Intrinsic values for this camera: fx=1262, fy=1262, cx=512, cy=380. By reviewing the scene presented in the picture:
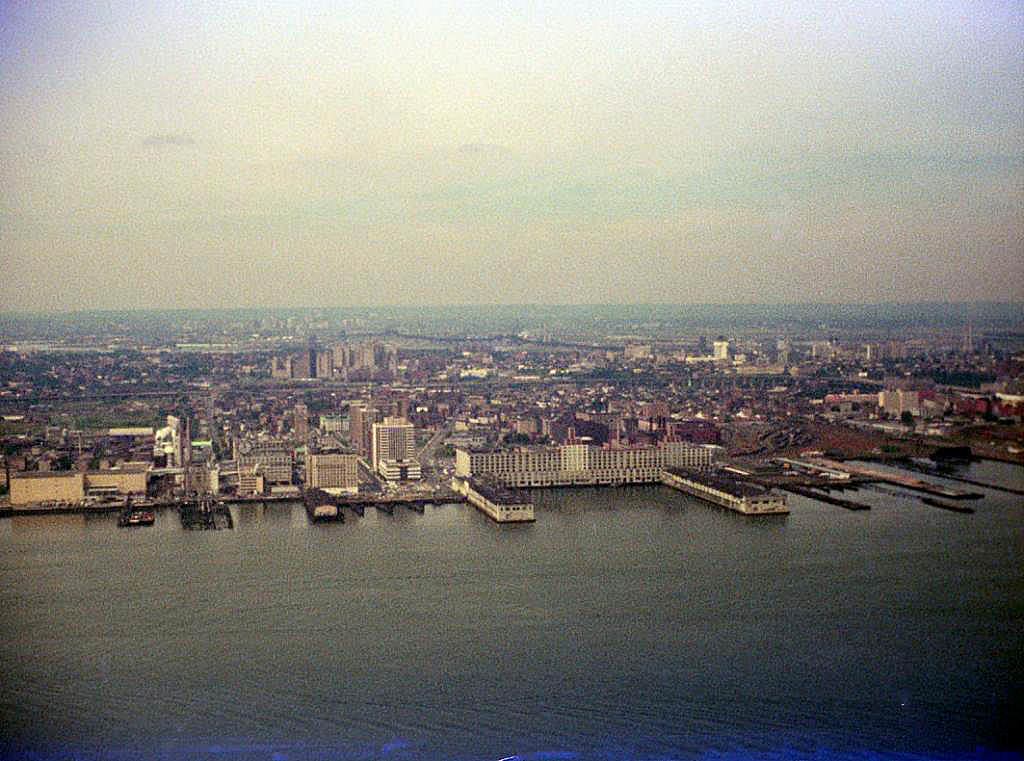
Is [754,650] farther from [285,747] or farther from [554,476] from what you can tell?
[554,476]

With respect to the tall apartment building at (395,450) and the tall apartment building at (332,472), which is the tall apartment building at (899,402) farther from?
the tall apartment building at (332,472)

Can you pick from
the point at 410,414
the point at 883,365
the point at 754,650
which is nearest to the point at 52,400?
the point at 410,414

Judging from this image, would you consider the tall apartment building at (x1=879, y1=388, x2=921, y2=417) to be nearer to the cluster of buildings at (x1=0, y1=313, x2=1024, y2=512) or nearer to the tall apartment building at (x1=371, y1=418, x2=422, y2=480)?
the cluster of buildings at (x1=0, y1=313, x2=1024, y2=512)

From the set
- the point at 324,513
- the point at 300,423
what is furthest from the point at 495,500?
the point at 300,423

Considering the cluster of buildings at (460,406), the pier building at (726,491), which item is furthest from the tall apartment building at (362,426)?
the pier building at (726,491)

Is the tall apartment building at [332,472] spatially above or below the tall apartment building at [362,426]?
below

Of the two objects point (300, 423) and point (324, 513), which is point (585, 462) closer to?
point (300, 423)
